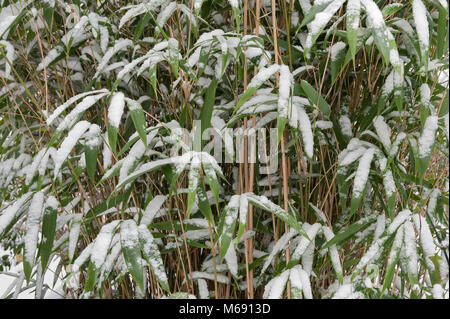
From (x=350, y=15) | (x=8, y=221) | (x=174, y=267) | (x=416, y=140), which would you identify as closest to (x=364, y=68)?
(x=416, y=140)

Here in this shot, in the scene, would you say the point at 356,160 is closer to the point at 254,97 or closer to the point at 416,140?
the point at 416,140

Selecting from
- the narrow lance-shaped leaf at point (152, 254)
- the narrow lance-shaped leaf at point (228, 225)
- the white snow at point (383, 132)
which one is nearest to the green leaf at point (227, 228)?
the narrow lance-shaped leaf at point (228, 225)

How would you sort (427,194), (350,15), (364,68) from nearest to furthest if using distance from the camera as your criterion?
(350,15), (427,194), (364,68)

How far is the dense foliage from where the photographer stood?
0.89 meters

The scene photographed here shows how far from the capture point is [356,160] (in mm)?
1013

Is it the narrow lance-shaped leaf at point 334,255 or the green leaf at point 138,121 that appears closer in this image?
the green leaf at point 138,121

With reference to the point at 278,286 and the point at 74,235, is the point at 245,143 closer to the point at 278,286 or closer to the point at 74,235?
the point at 278,286

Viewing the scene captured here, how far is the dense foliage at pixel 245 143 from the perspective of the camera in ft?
2.92

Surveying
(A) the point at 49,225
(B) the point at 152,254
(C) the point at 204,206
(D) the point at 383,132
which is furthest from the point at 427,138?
(A) the point at 49,225

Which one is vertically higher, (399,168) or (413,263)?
(399,168)

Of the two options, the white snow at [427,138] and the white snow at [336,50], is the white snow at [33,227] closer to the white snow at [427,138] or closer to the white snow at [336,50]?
the white snow at [336,50]

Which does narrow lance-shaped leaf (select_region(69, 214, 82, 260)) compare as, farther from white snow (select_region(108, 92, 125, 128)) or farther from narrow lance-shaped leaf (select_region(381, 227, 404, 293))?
narrow lance-shaped leaf (select_region(381, 227, 404, 293))
